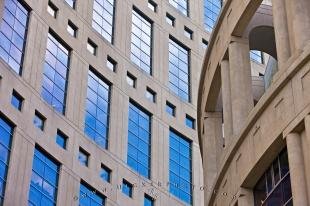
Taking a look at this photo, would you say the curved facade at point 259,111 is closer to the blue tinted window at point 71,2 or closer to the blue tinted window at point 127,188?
the blue tinted window at point 127,188

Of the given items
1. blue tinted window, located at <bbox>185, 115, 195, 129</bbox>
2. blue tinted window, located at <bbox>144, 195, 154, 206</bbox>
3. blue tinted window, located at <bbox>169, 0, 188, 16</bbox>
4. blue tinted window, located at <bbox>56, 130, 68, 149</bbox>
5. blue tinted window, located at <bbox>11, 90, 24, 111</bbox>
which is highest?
blue tinted window, located at <bbox>169, 0, 188, 16</bbox>

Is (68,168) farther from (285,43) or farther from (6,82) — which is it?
(285,43)

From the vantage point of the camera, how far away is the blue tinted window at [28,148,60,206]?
153 feet

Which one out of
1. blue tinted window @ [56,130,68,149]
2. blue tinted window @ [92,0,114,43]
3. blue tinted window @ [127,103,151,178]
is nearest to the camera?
blue tinted window @ [56,130,68,149]

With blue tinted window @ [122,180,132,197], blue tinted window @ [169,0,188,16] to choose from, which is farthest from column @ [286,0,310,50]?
blue tinted window @ [169,0,188,16]

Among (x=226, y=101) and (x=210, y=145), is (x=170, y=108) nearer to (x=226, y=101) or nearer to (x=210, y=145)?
(x=210, y=145)

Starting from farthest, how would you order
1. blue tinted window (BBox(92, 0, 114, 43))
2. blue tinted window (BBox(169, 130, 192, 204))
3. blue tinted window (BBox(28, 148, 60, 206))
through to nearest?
blue tinted window (BBox(169, 130, 192, 204)), blue tinted window (BBox(92, 0, 114, 43)), blue tinted window (BBox(28, 148, 60, 206))

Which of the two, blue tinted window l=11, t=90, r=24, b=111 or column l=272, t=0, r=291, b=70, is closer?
column l=272, t=0, r=291, b=70

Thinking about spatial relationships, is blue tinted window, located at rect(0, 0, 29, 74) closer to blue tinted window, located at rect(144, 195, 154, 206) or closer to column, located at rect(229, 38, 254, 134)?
blue tinted window, located at rect(144, 195, 154, 206)

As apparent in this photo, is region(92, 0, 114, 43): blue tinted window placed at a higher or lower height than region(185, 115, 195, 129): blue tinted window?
higher

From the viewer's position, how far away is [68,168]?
165 feet

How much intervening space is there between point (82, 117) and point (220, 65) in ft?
82.7

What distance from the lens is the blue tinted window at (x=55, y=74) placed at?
51.4m

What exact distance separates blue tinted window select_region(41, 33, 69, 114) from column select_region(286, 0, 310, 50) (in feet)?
94.4
